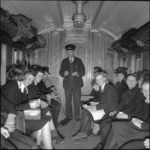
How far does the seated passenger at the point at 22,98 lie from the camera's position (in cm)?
199

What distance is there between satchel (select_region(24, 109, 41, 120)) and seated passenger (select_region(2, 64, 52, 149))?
36 mm

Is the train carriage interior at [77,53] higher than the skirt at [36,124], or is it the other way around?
the train carriage interior at [77,53]

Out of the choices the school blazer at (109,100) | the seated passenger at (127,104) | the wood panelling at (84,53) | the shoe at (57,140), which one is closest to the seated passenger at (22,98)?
the shoe at (57,140)

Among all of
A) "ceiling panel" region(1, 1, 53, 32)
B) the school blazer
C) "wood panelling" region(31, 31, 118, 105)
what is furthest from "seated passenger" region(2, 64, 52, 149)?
"wood panelling" region(31, 31, 118, 105)

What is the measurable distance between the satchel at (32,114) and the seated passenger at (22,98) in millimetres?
36

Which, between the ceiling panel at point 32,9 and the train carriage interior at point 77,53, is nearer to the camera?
the train carriage interior at point 77,53

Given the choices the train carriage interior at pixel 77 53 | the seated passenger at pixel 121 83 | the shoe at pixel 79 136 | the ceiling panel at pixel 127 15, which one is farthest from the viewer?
the seated passenger at pixel 121 83

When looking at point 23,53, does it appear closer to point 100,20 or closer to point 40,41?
point 40,41

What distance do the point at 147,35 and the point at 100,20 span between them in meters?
1.60

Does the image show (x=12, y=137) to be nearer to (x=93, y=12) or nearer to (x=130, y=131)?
(x=130, y=131)

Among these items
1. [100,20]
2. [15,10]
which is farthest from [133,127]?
[100,20]

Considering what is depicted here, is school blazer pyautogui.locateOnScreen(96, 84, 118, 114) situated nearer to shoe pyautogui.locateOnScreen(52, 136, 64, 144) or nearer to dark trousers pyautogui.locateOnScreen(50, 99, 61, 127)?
shoe pyautogui.locateOnScreen(52, 136, 64, 144)

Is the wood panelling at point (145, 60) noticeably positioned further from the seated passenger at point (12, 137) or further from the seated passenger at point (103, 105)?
the seated passenger at point (12, 137)

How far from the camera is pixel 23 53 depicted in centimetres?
394
